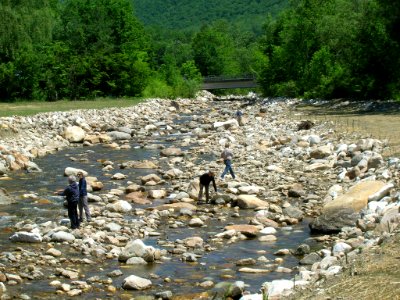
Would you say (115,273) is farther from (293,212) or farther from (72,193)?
(293,212)

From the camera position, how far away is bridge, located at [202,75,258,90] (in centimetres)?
10100

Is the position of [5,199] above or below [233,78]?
below

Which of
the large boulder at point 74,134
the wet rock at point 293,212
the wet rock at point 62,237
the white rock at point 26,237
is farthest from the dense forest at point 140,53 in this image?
the white rock at point 26,237

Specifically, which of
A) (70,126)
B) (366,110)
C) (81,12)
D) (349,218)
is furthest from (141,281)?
(81,12)

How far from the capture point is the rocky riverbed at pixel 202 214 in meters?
13.5

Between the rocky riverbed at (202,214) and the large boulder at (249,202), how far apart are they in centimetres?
6

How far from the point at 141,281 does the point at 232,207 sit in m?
8.40

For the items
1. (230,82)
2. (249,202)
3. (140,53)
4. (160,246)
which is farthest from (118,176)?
(230,82)

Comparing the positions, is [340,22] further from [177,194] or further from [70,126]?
[177,194]

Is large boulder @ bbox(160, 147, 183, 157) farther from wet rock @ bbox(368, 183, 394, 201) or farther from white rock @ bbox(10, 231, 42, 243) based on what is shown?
white rock @ bbox(10, 231, 42, 243)

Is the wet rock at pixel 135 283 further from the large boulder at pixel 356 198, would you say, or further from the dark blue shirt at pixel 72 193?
the large boulder at pixel 356 198

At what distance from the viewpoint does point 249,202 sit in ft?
69.6

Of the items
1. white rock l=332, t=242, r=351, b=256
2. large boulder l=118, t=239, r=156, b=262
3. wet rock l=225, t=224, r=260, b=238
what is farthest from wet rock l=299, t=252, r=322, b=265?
large boulder l=118, t=239, r=156, b=262

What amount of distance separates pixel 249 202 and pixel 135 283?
28.0 ft
